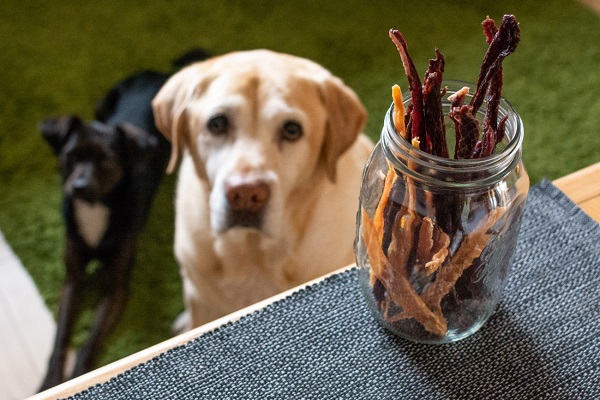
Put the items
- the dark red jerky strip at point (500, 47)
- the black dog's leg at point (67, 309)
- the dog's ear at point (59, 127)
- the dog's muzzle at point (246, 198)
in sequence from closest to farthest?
the dark red jerky strip at point (500, 47)
the dog's muzzle at point (246, 198)
the black dog's leg at point (67, 309)
the dog's ear at point (59, 127)

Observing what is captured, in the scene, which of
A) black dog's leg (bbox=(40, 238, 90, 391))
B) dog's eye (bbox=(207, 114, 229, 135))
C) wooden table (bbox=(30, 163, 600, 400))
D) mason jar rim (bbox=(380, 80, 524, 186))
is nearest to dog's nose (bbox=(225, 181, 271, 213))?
dog's eye (bbox=(207, 114, 229, 135))

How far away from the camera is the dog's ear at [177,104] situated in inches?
40.2

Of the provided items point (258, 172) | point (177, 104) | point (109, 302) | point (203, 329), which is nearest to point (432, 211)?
point (203, 329)

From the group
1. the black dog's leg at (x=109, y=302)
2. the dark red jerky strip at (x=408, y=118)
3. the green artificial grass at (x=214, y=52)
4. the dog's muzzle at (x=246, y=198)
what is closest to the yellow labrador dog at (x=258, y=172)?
the dog's muzzle at (x=246, y=198)

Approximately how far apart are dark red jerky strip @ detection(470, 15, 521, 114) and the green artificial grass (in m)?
1.03

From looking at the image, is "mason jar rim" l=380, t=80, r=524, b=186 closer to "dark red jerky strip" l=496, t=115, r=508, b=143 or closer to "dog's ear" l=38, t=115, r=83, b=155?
"dark red jerky strip" l=496, t=115, r=508, b=143

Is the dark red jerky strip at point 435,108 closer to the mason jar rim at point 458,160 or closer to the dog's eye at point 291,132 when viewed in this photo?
the mason jar rim at point 458,160

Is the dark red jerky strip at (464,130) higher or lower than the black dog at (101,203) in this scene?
higher

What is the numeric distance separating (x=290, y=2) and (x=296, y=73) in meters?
1.24

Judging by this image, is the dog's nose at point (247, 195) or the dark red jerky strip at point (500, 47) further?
the dog's nose at point (247, 195)

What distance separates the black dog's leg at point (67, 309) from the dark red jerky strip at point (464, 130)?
1.01 m

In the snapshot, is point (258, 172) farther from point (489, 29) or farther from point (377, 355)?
→ point (489, 29)

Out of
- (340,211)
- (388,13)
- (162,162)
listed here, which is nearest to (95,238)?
(162,162)

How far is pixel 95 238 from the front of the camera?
138cm
